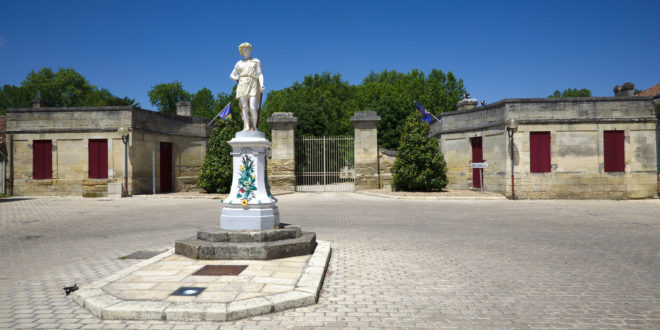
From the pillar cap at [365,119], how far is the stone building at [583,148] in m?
5.95

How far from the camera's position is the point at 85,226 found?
362 inches

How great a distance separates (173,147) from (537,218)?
16.7 m

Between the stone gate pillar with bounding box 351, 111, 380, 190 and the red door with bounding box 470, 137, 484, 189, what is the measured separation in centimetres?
455

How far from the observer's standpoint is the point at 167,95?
174 ft

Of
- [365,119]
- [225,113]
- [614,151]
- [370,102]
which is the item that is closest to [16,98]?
[225,113]

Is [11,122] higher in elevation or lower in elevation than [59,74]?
lower

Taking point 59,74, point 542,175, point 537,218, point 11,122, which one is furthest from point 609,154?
point 59,74

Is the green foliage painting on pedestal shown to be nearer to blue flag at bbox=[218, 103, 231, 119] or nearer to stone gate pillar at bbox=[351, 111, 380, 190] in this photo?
stone gate pillar at bbox=[351, 111, 380, 190]

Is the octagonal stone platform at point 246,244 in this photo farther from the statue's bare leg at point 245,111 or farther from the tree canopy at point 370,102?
the tree canopy at point 370,102

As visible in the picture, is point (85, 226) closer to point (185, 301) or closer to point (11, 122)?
point (185, 301)

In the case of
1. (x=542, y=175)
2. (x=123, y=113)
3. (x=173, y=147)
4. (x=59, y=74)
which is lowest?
(x=542, y=175)

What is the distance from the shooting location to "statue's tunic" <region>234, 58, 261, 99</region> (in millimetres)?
6582

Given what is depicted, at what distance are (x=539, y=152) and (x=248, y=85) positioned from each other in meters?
13.7

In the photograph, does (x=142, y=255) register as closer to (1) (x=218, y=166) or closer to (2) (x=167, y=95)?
(1) (x=218, y=166)
